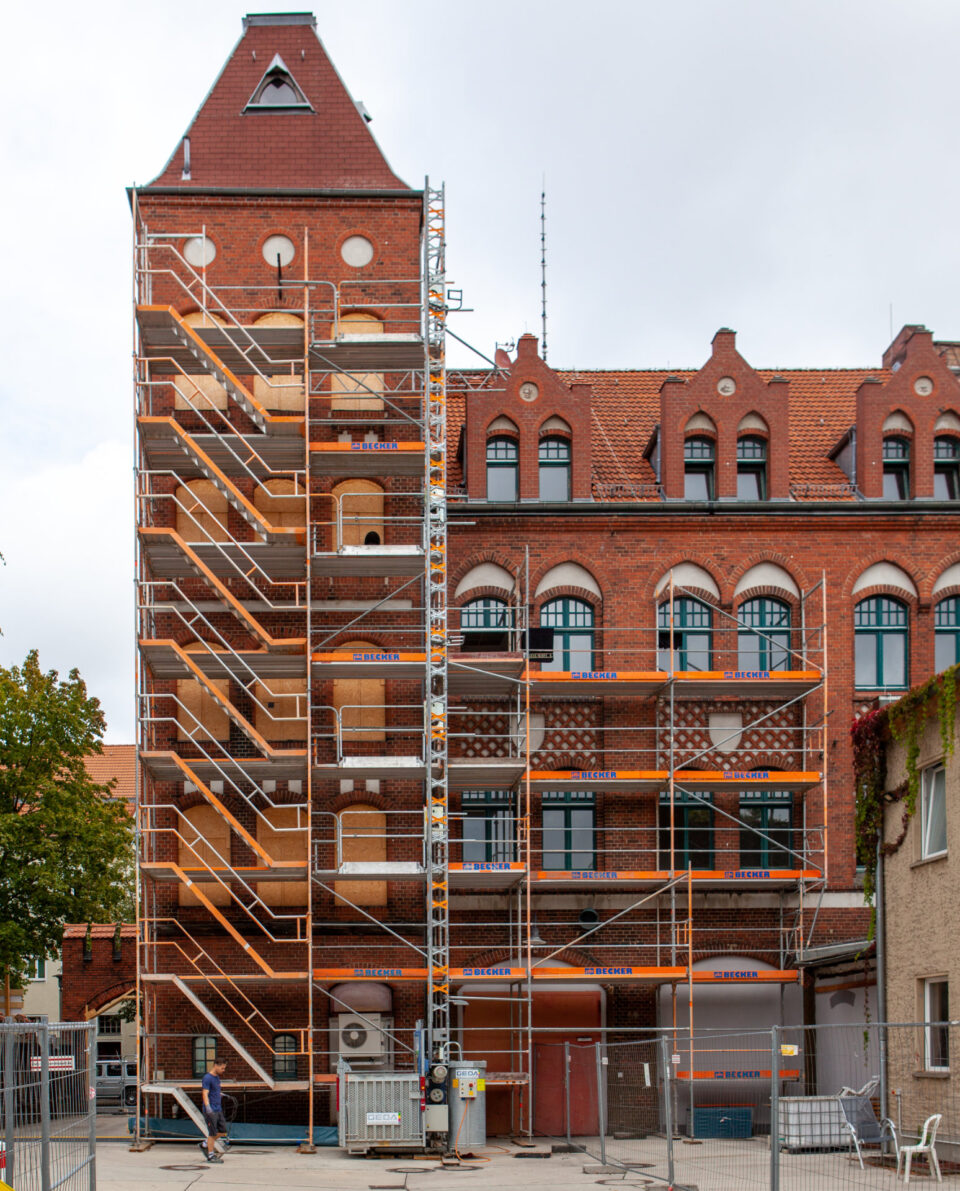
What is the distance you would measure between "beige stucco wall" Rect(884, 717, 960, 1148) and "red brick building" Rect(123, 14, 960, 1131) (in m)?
3.36

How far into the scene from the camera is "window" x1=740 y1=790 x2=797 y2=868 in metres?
30.4

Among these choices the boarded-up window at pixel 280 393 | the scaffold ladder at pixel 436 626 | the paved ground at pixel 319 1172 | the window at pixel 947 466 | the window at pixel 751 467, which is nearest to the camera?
the paved ground at pixel 319 1172

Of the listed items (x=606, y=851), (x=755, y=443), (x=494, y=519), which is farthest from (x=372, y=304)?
(x=606, y=851)

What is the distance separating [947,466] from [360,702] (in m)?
12.8

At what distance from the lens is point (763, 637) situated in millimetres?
30797

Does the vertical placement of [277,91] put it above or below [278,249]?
above

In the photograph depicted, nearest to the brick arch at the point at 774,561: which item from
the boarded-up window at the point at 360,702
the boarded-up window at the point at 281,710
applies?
the boarded-up window at the point at 360,702

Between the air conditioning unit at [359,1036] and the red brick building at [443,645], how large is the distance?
0.17ft

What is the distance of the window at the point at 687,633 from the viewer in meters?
31.0

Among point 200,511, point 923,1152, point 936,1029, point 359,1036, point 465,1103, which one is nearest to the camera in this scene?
point 923,1152

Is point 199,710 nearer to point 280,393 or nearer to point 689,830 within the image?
point 280,393

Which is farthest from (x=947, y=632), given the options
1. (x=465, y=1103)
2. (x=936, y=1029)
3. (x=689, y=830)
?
(x=465, y=1103)

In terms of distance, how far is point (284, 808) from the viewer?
29.2m

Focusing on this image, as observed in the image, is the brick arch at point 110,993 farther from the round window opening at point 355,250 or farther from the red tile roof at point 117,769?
the round window opening at point 355,250
